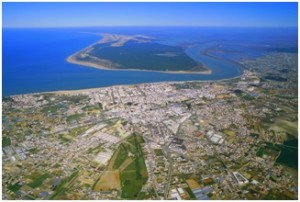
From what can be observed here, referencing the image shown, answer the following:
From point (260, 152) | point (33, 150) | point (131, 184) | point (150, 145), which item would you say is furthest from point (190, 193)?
point (33, 150)

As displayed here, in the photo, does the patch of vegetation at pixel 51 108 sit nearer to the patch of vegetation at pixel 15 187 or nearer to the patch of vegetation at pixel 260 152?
the patch of vegetation at pixel 15 187

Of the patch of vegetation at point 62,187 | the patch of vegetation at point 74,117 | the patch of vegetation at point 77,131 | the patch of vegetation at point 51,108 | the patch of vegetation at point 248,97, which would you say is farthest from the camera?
the patch of vegetation at point 248,97

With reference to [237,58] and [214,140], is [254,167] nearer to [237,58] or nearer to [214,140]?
[214,140]

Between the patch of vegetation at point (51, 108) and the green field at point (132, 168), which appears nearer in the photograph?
the green field at point (132, 168)

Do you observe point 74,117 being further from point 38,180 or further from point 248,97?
point 248,97

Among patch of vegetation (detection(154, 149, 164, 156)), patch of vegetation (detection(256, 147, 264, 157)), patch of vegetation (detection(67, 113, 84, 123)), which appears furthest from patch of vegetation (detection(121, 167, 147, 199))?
patch of vegetation (detection(67, 113, 84, 123))

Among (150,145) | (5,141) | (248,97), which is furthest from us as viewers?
(248,97)

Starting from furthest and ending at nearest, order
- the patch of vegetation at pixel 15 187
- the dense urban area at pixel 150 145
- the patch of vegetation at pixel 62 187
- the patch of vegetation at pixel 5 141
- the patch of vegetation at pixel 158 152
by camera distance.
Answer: the patch of vegetation at pixel 5 141
the patch of vegetation at pixel 158 152
the dense urban area at pixel 150 145
the patch of vegetation at pixel 15 187
the patch of vegetation at pixel 62 187

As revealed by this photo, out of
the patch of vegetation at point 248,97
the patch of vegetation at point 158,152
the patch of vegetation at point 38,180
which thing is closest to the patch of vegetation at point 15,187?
the patch of vegetation at point 38,180
